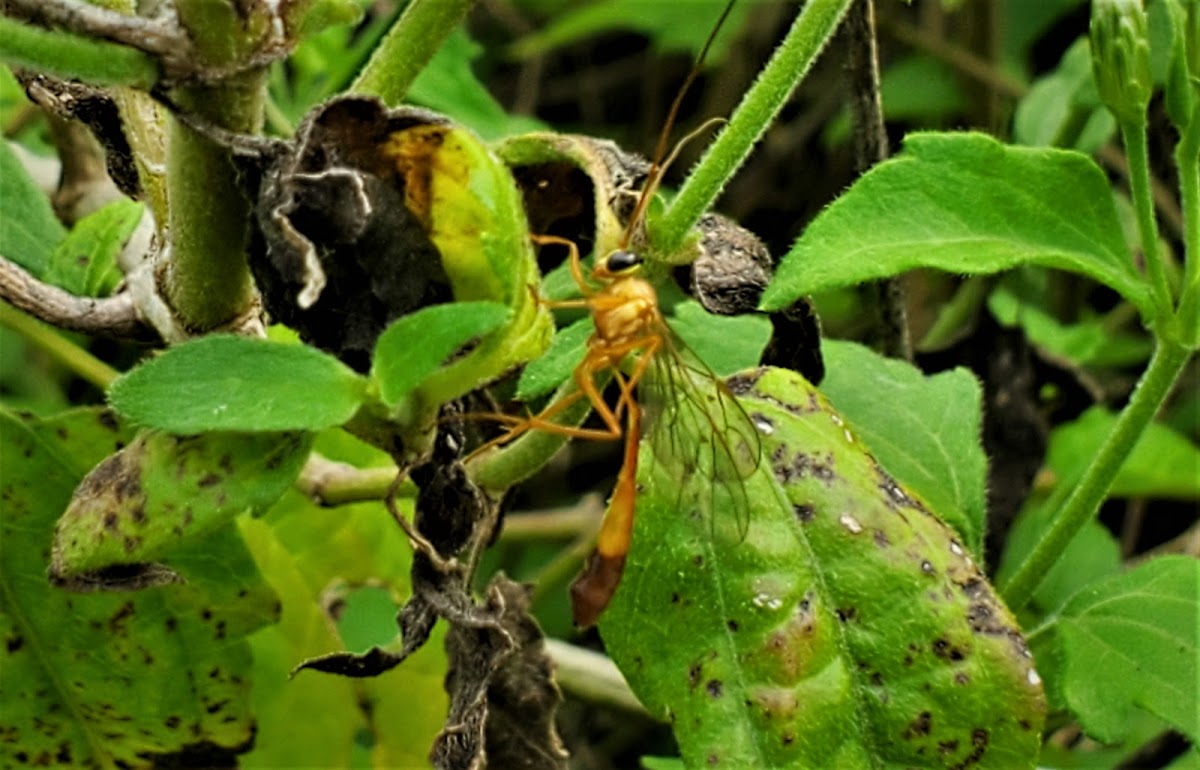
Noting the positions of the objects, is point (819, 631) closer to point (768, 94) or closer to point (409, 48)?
point (768, 94)

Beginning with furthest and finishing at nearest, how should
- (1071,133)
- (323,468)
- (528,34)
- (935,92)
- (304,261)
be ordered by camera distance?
(528,34) → (935,92) → (1071,133) → (323,468) → (304,261)

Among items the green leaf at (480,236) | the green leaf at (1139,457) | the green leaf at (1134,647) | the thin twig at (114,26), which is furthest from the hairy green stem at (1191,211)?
the green leaf at (1139,457)

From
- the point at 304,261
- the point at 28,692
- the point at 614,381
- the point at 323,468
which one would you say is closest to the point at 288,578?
the point at 323,468

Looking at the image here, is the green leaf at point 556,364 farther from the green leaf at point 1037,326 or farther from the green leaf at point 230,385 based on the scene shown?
the green leaf at point 1037,326

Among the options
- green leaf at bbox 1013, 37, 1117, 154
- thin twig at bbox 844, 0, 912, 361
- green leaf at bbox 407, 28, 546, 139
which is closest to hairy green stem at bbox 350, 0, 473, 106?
thin twig at bbox 844, 0, 912, 361

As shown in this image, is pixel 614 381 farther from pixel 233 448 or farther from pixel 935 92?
pixel 935 92

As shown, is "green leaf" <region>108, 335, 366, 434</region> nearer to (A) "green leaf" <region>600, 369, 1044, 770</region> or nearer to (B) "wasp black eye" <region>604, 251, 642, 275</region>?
(B) "wasp black eye" <region>604, 251, 642, 275</region>

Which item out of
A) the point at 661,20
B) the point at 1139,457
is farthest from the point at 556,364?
the point at 661,20
